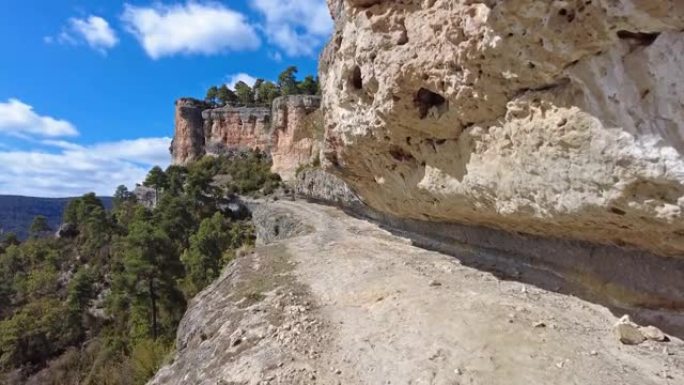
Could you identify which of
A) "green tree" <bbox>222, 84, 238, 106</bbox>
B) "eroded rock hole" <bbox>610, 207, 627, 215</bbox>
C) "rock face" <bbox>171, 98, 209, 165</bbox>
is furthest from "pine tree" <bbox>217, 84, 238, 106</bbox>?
"eroded rock hole" <bbox>610, 207, 627, 215</bbox>

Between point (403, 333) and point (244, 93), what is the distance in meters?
64.0

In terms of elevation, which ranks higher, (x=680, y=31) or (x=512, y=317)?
(x=680, y=31)

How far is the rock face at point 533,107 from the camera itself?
4.44 m

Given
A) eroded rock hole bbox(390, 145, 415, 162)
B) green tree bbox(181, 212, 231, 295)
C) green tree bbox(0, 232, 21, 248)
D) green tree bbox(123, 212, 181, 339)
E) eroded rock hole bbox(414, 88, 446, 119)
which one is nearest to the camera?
eroded rock hole bbox(414, 88, 446, 119)

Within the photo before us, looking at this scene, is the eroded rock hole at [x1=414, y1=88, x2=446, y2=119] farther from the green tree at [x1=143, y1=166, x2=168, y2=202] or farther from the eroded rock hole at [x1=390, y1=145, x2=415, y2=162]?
the green tree at [x1=143, y1=166, x2=168, y2=202]

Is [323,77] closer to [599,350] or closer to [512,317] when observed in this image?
[512,317]

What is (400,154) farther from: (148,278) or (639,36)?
(148,278)

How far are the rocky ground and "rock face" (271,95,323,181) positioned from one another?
35970mm

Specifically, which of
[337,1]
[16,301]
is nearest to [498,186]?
[337,1]

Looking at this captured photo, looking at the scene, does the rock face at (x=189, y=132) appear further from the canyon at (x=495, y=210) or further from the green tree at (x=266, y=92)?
the canyon at (x=495, y=210)

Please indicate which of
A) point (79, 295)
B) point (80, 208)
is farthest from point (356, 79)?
point (80, 208)

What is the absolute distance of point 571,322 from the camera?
659 cm

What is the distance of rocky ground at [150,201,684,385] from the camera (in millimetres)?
5465

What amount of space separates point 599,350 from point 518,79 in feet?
12.5
